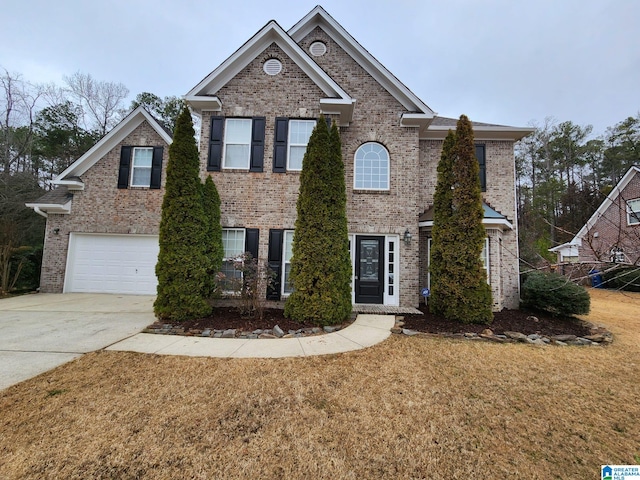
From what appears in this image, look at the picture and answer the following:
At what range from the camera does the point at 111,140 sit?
1080cm

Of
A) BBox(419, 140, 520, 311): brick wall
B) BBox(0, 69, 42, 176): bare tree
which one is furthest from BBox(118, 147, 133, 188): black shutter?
BBox(419, 140, 520, 311): brick wall

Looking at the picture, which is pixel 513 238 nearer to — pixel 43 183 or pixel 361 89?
pixel 361 89

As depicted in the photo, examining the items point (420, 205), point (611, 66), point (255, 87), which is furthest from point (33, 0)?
point (611, 66)

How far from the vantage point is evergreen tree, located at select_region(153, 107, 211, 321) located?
6.55 m

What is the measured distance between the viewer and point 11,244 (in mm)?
→ 10258

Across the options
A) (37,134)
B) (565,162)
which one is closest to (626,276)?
(565,162)

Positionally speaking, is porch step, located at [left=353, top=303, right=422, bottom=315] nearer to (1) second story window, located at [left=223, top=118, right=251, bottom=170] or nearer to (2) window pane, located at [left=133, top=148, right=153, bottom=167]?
(1) second story window, located at [left=223, top=118, right=251, bottom=170]

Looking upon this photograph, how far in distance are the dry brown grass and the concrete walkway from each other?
33 cm

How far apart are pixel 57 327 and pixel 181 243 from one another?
3.08 meters

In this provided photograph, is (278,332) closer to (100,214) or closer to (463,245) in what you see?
(463,245)

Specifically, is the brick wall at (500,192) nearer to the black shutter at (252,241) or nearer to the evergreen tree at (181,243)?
the black shutter at (252,241)

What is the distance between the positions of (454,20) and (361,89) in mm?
8380

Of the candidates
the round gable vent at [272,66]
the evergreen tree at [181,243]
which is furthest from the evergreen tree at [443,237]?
the evergreen tree at [181,243]

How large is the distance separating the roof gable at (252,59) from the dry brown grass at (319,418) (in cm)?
693
